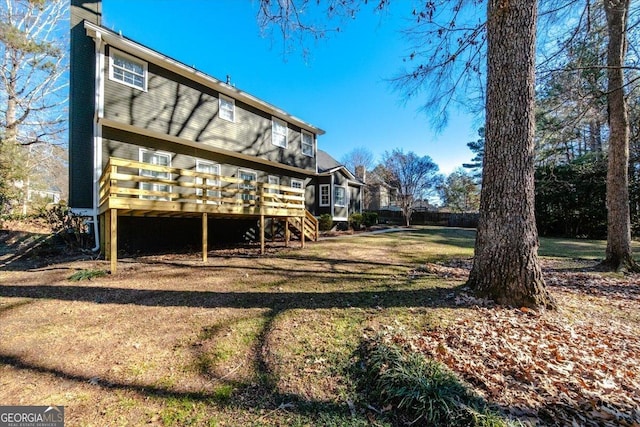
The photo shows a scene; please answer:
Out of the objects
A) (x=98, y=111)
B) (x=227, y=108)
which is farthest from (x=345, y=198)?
(x=98, y=111)

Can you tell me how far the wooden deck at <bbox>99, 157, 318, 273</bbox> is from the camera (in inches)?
230

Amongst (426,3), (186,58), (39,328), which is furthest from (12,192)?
(426,3)

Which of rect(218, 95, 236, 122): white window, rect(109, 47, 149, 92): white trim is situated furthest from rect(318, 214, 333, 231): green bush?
rect(109, 47, 149, 92): white trim

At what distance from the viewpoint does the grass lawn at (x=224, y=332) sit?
2.14 metres

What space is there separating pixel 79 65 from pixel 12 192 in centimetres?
620

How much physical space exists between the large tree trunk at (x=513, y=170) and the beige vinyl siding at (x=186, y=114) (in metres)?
9.78

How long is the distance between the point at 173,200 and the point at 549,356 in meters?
9.17

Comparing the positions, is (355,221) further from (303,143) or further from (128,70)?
(128,70)

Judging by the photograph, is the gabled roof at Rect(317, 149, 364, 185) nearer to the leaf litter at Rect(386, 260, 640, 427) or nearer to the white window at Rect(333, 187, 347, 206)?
the white window at Rect(333, 187, 347, 206)

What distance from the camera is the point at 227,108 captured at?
469 inches

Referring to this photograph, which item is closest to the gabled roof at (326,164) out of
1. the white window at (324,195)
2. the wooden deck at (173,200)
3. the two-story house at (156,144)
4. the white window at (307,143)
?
the white window at (324,195)

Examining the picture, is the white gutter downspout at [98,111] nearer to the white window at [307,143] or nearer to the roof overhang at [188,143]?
the roof overhang at [188,143]

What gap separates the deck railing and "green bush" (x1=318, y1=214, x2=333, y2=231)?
17.6 ft

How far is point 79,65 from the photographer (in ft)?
28.6
